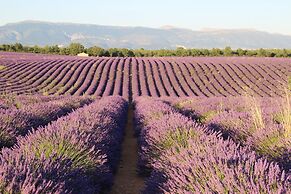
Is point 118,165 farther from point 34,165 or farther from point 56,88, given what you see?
point 56,88

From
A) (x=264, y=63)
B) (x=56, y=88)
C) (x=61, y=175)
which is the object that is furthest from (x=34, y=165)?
(x=264, y=63)

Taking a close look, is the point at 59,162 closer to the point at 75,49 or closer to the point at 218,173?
the point at 218,173

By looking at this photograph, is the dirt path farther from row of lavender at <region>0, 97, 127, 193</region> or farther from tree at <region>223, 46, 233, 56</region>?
tree at <region>223, 46, 233, 56</region>

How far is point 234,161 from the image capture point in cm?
429

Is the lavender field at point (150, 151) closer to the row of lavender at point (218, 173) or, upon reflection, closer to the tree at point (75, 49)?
the row of lavender at point (218, 173)

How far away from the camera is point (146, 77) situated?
37062 mm

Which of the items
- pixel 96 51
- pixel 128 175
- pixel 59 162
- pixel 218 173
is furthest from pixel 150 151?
pixel 96 51

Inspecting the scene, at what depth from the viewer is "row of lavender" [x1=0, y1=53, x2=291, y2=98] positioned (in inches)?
1211

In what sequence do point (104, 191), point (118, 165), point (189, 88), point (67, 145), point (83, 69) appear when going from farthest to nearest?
1. point (83, 69)
2. point (189, 88)
3. point (118, 165)
4. point (104, 191)
5. point (67, 145)

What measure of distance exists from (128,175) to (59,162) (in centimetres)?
300

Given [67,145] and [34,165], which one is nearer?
[34,165]

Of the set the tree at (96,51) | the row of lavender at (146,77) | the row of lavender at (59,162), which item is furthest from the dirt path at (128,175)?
the tree at (96,51)

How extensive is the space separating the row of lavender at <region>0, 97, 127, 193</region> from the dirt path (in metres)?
0.26

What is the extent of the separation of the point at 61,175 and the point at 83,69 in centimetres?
3415
